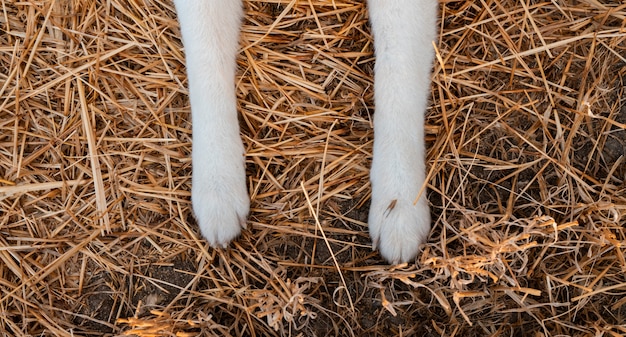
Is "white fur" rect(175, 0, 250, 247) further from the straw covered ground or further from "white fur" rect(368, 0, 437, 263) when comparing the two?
"white fur" rect(368, 0, 437, 263)

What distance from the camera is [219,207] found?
199 cm

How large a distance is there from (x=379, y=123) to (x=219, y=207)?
2.14 ft

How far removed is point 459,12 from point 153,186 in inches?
54.0

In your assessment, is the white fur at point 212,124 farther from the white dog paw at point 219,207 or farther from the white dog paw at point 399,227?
the white dog paw at point 399,227

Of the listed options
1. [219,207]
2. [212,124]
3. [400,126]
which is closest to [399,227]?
[400,126]

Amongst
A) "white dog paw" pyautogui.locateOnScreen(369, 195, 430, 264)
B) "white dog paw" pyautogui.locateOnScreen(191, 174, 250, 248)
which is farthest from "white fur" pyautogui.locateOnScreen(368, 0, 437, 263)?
"white dog paw" pyautogui.locateOnScreen(191, 174, 250, 248)

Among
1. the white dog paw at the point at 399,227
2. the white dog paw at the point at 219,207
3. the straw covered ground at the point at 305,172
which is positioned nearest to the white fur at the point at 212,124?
the white dog paw at the point at 219,207

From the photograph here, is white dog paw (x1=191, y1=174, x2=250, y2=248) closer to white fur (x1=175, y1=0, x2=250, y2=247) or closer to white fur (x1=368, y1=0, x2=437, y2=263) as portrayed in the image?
white fur (x1=175, y1=0, x2=250, y2=247)

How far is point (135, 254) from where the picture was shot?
2.15 metres

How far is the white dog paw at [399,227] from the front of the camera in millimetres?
1947

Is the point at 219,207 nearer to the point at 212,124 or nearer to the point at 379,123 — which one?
the point at 212,124

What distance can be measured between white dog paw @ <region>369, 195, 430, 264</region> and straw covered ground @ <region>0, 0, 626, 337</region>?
0.06 metres

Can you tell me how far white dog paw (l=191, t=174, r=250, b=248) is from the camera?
6.54 ft

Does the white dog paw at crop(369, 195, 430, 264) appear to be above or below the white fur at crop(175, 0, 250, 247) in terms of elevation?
below
